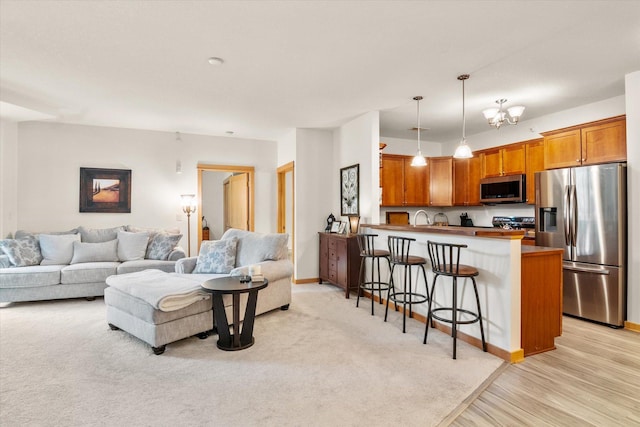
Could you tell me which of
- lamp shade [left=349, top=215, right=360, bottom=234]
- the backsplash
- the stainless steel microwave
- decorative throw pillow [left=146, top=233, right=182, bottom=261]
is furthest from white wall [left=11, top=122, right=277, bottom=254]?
the stainless steel microwave

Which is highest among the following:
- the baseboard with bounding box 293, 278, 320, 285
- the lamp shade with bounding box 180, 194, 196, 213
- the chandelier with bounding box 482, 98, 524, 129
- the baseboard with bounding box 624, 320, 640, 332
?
the chandelier with bounding box 482, 98, 524, 129

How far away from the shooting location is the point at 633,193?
11.2 feet

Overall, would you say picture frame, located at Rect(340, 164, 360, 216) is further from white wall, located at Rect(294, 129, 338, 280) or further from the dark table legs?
the dark table legs

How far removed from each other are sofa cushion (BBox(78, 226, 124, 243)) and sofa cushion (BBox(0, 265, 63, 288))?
78 centimetres

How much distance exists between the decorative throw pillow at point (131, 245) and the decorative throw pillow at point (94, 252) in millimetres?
101

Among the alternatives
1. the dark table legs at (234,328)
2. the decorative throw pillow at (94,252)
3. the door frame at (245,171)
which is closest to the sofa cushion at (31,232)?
the decorative throw pillow at (94,252)

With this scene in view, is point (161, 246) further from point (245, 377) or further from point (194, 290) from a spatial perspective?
point (245, 377)

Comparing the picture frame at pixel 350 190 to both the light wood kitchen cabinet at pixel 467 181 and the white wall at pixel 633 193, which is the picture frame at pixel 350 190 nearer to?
the light wood kitchen cabinet at pixel 467 181

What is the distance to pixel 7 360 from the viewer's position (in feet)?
9.00

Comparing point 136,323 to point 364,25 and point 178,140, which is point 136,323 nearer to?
point 364,25

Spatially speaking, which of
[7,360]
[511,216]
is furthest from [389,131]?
[7,360]

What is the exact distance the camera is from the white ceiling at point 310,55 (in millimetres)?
2385

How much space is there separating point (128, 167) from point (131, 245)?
1.55 metres

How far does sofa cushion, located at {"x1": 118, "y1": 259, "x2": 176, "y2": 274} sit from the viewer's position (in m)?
4.68
